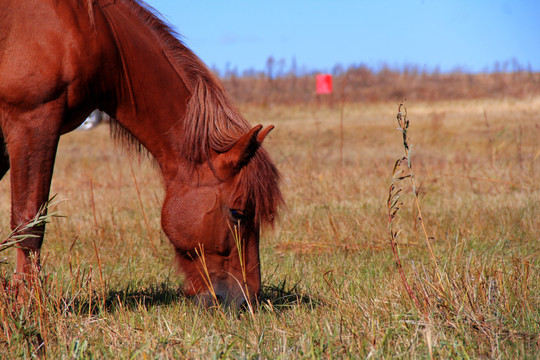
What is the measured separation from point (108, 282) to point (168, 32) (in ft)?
5.32

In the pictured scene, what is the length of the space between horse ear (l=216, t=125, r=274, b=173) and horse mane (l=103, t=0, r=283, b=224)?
1.3 inches

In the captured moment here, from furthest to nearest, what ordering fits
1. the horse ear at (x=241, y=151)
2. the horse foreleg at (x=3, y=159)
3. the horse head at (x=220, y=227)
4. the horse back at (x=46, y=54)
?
the horse foreleg at (x=3, y=159)
the horse head at (x=220, y=227)
the horse ear at (x=241, y=151)
the horse back at (x=46, y=54)

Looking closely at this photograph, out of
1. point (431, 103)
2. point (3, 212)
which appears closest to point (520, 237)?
point (3, 212)

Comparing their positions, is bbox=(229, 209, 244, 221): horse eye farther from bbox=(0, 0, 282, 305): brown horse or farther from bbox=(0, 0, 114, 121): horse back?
bbox=(0, 0, 114, 121): horse back

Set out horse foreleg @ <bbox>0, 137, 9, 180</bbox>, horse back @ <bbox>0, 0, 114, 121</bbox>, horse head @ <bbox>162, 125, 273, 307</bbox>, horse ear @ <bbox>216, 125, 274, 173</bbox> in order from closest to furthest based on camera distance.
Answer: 1. horse back @ <bbox>0, 0, 114, 121</bbox>
2. horse ear @ <bbox>216, 125, 274, 173</bbox>
3. horse head @ <bbox>162, 125, 273, 307</bbox>
4. horse foreleg @ <bbox>0, 137, 9, 180</bbox>

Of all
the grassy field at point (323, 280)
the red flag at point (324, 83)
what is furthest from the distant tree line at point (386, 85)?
the grassy field at point (323, 280)

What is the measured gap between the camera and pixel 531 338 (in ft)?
7.09

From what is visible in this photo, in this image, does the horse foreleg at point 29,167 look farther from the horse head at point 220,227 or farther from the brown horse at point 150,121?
the horse head at point 220,227

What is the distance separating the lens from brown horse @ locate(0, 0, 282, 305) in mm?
2547

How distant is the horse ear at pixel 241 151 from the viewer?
2635mm

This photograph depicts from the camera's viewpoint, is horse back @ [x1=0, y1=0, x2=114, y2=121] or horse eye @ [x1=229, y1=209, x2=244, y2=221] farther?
horse eye @ [x1=229, y1=209, x2=244, y2=221]

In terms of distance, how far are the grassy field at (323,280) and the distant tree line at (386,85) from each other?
1351 cm

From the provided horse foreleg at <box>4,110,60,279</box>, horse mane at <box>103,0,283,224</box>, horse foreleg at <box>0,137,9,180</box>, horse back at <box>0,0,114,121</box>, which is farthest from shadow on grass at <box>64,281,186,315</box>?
horse back at <box>0,0,114,121</box>

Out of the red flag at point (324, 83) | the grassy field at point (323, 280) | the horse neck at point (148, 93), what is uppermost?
the red flag at point (324, 83)
